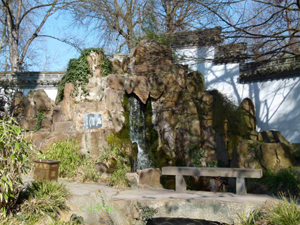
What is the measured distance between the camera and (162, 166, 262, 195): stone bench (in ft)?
26.2

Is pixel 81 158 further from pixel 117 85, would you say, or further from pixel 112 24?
pixel 112 24

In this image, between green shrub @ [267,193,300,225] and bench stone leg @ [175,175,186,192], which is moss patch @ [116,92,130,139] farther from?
green shrub @ [267,193,300,225]

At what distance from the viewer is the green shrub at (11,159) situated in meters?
5.09

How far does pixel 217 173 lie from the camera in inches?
328

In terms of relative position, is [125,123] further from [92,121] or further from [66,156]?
[66,156]

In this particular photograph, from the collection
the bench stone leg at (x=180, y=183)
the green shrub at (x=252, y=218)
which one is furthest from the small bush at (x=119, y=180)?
the green shrub at (x=252, y=218)

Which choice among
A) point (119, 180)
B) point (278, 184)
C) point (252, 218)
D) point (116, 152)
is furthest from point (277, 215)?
point (116, 152)

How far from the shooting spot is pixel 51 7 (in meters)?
24.9

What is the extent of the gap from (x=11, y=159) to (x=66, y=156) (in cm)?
538

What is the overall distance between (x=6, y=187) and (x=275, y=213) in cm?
474

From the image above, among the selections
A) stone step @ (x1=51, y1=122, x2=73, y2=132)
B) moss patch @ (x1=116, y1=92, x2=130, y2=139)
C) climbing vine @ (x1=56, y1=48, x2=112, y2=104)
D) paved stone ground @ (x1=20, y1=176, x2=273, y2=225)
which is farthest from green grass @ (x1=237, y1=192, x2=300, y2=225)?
climbing vine @ (x1=56, y1=48, x2=112, y2=104)

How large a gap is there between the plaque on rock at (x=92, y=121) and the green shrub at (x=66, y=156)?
1.41m

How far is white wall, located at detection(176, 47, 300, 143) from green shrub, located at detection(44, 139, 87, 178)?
5.95m

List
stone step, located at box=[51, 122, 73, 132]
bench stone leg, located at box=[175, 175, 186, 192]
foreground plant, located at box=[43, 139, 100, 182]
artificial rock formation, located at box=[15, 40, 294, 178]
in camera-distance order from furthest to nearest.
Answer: stone step, located at box=[51, 122, 73, 132]
artificial rock formation, located at box=[15, 40, 294, 178]
foreground plant, located at box=[43, 139, 100, 182]
bench stone leg, located at box=[175, 175, 186, 192]
